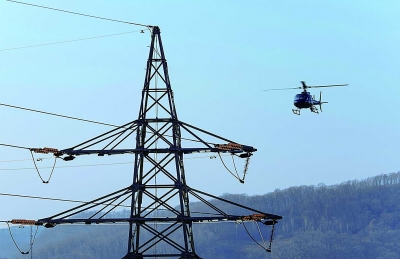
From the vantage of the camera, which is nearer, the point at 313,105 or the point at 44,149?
the point at 44,149

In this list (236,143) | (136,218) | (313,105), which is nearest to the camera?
(136,218)

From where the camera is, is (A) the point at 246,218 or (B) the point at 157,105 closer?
(A) the point at 246,218

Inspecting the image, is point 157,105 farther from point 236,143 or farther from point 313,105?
point 313,105

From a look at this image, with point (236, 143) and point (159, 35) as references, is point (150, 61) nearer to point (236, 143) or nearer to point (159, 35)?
point (159, 35)

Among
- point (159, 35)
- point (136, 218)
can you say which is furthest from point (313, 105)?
point (136, 218)

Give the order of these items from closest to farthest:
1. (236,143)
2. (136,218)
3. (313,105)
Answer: (136,218) → (236,143) → (313,105)

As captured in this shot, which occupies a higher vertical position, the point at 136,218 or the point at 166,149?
the point at 166,149

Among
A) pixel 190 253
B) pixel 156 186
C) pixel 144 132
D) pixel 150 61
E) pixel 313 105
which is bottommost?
pixel 190 253

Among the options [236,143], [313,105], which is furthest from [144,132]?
[313,105]

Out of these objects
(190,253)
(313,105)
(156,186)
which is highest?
(313,105)
